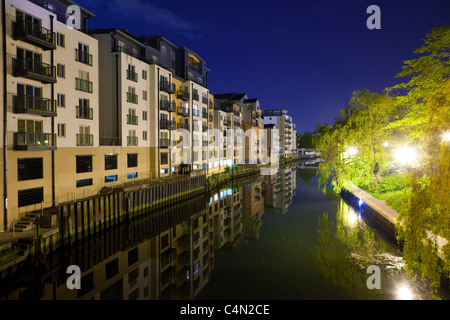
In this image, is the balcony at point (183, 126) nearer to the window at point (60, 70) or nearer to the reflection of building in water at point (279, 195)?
the reflection of building in water at point (279, 195)

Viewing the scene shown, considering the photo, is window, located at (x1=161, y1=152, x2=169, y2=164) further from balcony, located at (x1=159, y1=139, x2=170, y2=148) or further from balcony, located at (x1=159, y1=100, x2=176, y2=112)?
balcony, located at (x1=159, y1=100, x2=176, y2=112)

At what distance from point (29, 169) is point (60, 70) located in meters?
9.28

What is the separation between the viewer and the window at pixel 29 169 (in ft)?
64.4

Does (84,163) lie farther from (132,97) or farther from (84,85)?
(132,97)

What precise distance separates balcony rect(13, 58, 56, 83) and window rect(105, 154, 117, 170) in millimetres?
9663

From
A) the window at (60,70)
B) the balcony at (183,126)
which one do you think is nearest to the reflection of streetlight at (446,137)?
the window at (60,70)

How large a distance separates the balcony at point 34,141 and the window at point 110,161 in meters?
7.18

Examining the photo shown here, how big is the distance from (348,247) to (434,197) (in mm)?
13760

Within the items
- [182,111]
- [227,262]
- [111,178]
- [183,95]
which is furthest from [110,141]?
[227,262]

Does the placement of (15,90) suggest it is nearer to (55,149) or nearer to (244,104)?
(55,149)

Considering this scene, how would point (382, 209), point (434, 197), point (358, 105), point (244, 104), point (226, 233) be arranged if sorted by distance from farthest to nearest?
point (244, 104), point (358, 105), point (226, 233), point (382, 209), point (434, 197)

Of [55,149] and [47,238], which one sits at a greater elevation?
[55,149]
